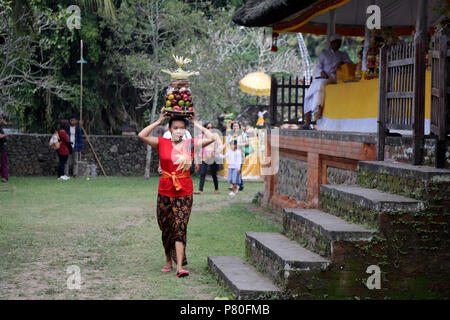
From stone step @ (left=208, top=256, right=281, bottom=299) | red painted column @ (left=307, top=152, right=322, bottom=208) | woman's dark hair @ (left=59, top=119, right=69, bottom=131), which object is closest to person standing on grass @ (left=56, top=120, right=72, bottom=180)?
woman's dark hair @ (left=59, top=119, right=69, bottom=131)

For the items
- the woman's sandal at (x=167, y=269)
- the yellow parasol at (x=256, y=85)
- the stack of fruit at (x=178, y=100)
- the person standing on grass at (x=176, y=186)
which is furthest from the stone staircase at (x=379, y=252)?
the yellow parasol at (x=256, y=85)

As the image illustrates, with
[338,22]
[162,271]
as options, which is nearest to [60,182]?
[338,22]

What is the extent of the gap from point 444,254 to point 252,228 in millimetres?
5580

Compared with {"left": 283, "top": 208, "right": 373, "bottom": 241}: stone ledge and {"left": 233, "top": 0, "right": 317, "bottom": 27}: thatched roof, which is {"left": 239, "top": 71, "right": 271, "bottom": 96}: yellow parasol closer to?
{"left": 233, "top": 0, "right": 317, "bottom": 27}: thatched roof

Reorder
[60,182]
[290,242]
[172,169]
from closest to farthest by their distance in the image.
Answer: [290,242] → [172,169] → [60,182]

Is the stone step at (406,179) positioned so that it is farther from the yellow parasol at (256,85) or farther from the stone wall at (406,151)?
the yellow parasol at (256,85)

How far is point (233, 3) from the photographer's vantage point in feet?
84.2

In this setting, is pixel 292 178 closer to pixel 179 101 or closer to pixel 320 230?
pixel 179 101

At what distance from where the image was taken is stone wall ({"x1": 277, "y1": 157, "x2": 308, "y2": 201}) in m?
12.3

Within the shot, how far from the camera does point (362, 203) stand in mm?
6539

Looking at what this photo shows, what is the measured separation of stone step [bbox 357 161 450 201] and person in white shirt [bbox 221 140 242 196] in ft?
30.8

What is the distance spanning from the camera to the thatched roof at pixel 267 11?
37.3ft

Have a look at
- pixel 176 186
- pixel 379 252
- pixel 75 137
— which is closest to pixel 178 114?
pixel 176 186

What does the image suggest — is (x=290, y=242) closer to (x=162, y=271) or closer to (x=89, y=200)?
(x=162, y=271)
